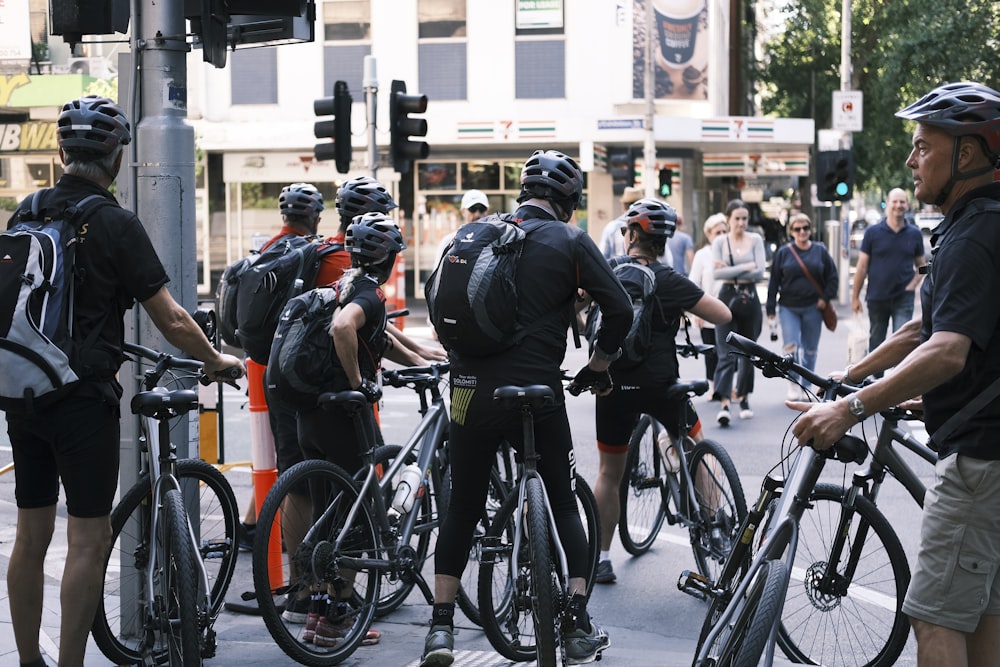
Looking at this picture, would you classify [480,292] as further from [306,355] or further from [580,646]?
[580,646]

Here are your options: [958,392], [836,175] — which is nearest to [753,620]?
[958,392]

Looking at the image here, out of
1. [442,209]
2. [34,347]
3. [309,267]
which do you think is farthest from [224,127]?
[34,347]

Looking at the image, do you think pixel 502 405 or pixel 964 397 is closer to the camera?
pixel 964 397

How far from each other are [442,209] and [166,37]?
25149 mm

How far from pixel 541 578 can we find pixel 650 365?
6.64 ft

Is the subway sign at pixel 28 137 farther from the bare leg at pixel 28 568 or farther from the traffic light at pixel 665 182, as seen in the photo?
the traffic light at pixel 665 182

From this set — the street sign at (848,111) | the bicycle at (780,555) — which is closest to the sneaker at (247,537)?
the bicycle at (780,555)

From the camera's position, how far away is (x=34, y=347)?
14.0ft

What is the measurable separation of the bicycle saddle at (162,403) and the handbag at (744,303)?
8861mm

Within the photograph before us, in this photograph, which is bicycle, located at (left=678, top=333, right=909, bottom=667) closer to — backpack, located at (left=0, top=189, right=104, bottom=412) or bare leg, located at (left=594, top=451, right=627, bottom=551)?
bare leg, located at (left=594, top=451, right=627, bottom=551)

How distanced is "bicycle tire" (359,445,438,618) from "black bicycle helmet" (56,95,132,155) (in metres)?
1.86

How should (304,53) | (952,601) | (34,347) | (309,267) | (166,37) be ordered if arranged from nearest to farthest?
(952,601), (34,347), (166,37), (309,267), (304,53)

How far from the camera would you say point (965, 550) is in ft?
11.6

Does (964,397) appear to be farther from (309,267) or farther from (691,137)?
(691,137)
